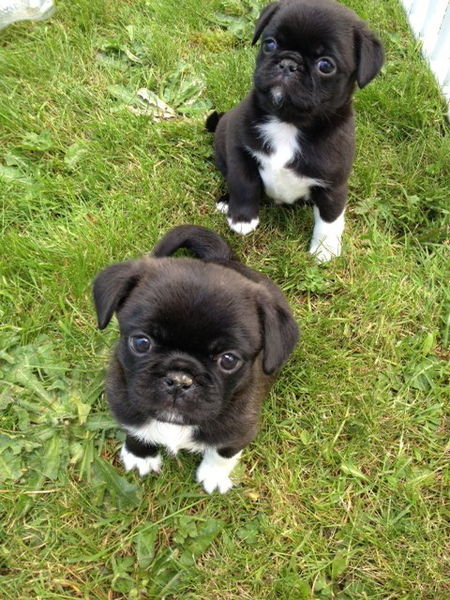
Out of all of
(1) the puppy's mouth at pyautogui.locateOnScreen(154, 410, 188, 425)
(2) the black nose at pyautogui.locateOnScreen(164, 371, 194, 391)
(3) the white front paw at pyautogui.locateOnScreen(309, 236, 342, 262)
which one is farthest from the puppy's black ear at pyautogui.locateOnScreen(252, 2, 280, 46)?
(1) the puppy's mouth at pyautogui.locateOnScreen(154, 410, 188, 425)

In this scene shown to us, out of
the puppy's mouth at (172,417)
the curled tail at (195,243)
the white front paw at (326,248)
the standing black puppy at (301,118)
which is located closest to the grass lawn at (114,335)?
the white front paw at (326,248)

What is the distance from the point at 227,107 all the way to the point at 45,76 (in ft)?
4.31

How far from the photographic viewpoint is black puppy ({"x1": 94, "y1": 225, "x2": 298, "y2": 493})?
218 centimetres

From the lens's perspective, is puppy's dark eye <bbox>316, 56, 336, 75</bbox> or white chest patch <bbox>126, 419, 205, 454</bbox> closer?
white chest patch <bbox>126, 419, 205, 454</bbox>

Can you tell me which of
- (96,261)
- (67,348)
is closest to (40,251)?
(96,261)

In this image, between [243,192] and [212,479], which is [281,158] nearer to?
[243,192]

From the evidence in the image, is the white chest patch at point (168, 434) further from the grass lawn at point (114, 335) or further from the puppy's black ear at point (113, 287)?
the puppy's black ear at point (113, 287)

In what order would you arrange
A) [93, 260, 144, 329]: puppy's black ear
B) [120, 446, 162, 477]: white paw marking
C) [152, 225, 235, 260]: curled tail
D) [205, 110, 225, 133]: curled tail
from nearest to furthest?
[93, 260, 144, 329]: puppy's black ear < [120, 446, 162, 477]: white paw marking < [152, 225, 235, 260]: curled tail < [205, 110, 225, 133]: curled tail

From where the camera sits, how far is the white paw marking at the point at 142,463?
3.00 metres

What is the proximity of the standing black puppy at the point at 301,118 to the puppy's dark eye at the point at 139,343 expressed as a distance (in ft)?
4.78

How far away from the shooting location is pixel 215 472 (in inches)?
117

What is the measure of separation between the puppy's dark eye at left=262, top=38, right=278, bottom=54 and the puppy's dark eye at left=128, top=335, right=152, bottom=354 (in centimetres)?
164

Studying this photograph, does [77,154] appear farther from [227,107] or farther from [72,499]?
[72,499]

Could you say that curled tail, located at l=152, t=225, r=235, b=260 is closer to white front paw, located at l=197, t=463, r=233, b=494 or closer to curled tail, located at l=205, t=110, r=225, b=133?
white front paw, located at l=197, t=463, r=233, b=494
